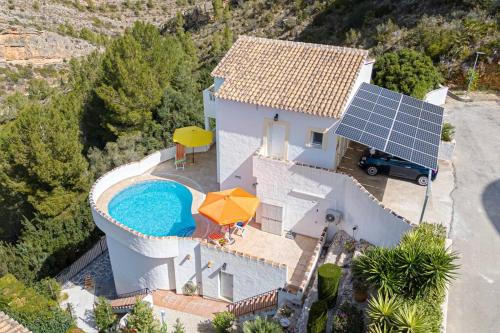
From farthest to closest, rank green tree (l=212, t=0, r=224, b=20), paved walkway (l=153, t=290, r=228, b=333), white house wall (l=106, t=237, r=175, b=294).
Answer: green tree (l=212, t=0, r=224, b=20), white house wall (l=106, t=237, r=175, b=294), paved walkway (l=153, t=290, r=228, b=333)

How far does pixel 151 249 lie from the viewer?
21.6 m

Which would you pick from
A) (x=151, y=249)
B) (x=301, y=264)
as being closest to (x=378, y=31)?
(x=301, y=264)

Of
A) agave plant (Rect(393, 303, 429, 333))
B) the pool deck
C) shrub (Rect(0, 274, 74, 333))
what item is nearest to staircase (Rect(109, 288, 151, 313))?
shrub (Rect(0, 274, 74, 333))

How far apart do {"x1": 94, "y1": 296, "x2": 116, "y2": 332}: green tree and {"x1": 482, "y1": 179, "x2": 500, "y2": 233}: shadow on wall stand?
19.9 metres

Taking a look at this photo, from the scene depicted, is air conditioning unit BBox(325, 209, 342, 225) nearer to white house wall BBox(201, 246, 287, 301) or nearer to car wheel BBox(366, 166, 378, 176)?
car wheel BBox(366, 166, 378, 176)

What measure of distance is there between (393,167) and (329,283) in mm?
8857

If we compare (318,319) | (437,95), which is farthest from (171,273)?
(437,95)

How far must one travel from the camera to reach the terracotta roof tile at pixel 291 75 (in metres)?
22.1

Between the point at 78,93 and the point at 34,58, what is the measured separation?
127 feet

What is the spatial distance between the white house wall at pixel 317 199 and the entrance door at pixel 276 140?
981mm

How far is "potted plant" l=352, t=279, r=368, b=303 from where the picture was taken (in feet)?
56.0

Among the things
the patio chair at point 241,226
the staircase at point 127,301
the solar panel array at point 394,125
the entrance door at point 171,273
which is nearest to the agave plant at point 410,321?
the solar panel array at point 394,125

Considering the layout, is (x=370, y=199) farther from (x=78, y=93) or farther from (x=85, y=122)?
(x=78, y=93)

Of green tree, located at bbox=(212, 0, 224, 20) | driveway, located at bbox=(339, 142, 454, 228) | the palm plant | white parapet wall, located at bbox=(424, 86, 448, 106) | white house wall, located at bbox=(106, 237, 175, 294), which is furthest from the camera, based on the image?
green tree, located at bbox=(212, 0, 224, 20)
